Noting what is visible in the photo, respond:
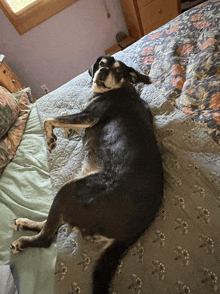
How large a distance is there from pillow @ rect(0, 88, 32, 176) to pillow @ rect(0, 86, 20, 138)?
1.8 inches

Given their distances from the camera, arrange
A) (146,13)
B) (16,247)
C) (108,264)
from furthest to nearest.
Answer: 1. (146,13)
2. (16,247)
3. (108,264)

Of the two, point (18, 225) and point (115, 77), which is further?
point (115, 77)

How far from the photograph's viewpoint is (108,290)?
919 millimetres

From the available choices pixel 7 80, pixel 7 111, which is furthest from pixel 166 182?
pixel 7 80

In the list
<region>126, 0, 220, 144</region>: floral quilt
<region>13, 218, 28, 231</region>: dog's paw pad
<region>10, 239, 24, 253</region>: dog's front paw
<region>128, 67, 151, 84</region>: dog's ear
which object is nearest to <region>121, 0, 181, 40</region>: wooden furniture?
<region>126, 0, 220, 144</region>: floral quilt

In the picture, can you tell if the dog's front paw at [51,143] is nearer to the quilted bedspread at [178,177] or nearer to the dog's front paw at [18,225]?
the quilted bedspread at [178,177]

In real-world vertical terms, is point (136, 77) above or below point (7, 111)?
below

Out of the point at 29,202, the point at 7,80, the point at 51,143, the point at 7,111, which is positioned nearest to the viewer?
the point at 29,202

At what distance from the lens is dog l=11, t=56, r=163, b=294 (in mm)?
1003

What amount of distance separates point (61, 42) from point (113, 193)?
3296mm

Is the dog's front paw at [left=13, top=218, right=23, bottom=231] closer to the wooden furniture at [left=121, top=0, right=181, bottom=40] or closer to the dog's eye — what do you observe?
the dog's eye

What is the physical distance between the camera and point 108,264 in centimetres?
97

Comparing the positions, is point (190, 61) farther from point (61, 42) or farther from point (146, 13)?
point (61, 42)

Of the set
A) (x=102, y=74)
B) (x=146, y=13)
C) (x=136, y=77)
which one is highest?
(x=102, y=74)
